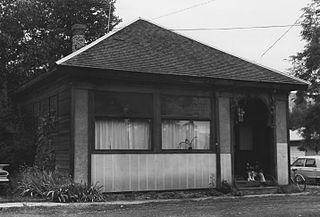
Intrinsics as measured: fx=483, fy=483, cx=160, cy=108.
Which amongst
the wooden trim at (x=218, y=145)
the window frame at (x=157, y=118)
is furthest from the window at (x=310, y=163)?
the window frame at (x=157, y=118)

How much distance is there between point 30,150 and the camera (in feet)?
62.6

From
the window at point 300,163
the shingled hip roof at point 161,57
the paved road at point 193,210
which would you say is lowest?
the paved road at point 193,210

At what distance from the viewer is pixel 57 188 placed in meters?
14.3

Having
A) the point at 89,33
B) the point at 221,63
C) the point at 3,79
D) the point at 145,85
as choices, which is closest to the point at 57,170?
the point at 145,85

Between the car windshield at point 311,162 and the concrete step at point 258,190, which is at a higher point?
the car windshield at point 311,162

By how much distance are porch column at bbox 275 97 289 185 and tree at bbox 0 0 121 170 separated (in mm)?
9460

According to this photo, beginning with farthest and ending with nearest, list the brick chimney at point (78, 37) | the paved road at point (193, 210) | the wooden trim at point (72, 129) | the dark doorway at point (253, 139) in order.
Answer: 1. the dark doorway at point (253, 139)
2. the brick chimney at point (78, 37)
3. the wooden trim at point (72, 129)
4. the paved road at point (193, 210)

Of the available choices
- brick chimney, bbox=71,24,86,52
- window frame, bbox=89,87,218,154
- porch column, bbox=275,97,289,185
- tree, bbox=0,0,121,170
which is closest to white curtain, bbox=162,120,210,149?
window frame, bbox=89,87,218,154

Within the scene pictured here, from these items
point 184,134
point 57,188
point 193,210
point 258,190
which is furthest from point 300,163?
point 57,188

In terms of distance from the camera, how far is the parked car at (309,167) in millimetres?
26047

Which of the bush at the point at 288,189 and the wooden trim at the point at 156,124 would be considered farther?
the bush at the point at 288,189

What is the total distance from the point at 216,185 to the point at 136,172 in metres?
3.15

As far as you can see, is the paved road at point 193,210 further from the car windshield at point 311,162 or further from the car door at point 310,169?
the car windshield at point 311,162

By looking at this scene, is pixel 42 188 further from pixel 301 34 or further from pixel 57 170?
pixel 301 34
